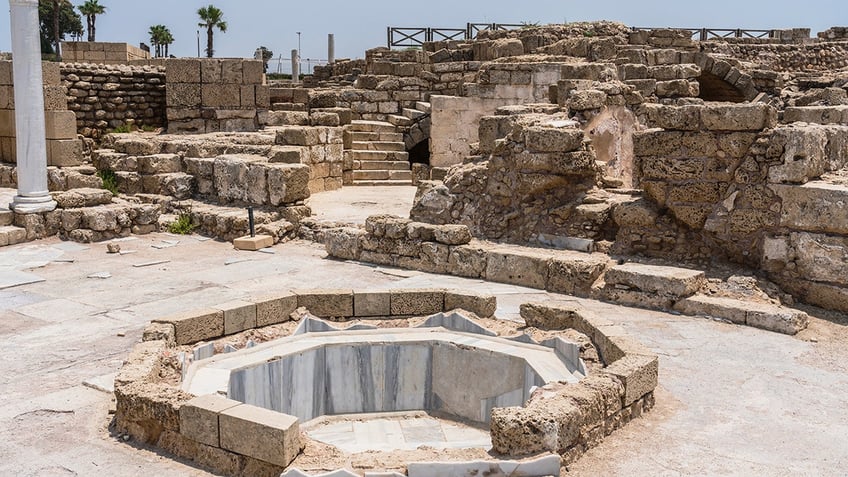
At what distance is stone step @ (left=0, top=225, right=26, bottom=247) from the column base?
0.30m

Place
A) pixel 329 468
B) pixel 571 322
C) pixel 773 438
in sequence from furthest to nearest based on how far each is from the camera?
1. pixel 571 322
2. pixel 773 438
3. pixel 329 468

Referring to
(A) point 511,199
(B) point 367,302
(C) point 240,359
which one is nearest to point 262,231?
(A) point 511,199

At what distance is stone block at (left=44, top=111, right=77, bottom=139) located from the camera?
14453mm

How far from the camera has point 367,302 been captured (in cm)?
791

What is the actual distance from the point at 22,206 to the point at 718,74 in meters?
16.2

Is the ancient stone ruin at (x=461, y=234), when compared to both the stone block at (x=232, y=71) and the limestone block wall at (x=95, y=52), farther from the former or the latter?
the limestone block wall at (x=95, y=52)

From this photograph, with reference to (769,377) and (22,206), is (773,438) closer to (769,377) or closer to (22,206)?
(769,377)

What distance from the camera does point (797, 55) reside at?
82.5 feet

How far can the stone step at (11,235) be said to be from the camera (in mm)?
11820

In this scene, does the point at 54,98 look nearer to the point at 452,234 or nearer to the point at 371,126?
the point at 371,126

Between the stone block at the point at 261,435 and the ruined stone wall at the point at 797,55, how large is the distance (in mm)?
23317

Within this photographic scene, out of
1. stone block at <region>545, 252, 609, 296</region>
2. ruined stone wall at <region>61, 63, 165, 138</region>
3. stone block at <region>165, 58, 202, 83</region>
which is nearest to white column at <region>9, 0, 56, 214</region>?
ruined stone wall at <region>61, 63, 165, 138</region>

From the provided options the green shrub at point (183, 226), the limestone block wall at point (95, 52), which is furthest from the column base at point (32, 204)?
the limestone block wall at point (95, 52)

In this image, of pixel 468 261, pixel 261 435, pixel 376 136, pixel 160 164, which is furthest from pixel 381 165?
pixel 261 435
